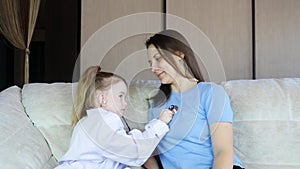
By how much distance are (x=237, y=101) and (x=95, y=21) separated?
215 cm

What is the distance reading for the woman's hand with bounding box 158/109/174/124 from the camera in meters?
1.68

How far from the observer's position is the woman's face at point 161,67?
5.75ft

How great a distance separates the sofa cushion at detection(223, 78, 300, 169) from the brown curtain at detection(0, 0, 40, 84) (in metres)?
2.39

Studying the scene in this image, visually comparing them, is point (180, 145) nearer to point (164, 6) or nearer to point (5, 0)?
point (164, 6)

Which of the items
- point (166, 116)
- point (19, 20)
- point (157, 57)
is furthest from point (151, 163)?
point (19, 20)

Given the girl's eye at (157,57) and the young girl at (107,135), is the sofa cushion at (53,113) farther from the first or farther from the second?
the girl's eye at (157,57)

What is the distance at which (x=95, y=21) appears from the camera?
12.4 ft

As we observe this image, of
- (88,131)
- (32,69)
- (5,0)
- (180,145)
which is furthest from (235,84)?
(32,69)

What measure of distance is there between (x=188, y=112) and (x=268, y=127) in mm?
410

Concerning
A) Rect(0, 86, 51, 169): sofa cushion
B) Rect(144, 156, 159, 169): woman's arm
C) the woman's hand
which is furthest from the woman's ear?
Rect(0, 86, 51, 169): sofa cushion

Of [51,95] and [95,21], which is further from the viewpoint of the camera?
[95,21]

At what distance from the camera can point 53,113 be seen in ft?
6.34

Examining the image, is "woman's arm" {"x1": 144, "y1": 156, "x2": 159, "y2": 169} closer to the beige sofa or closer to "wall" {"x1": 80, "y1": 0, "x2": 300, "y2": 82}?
the beige sofa

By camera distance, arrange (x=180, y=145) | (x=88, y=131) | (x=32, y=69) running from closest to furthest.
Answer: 1. (x=88, y=131)
2. (x=180, y=145)
3. (x=32, y=69)
